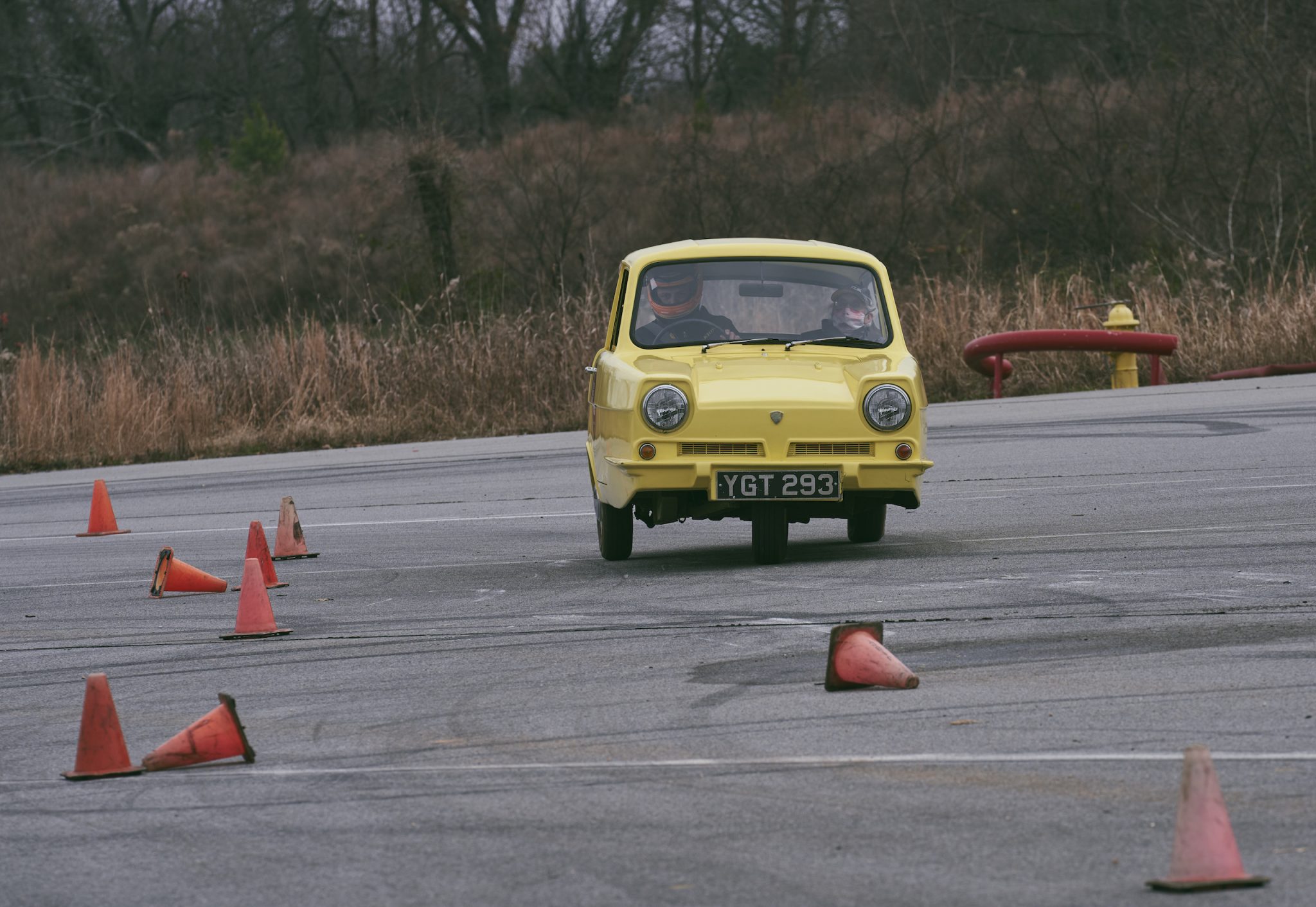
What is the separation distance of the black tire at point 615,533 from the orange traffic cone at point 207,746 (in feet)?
14.6

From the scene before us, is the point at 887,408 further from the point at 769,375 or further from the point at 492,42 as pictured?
the point at 492,42

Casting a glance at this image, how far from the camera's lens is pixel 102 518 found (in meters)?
14.0

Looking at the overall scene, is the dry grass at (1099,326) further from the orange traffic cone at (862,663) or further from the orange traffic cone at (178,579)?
the orange traffic cone at (862,663)

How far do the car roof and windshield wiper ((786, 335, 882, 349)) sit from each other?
0.53 metres

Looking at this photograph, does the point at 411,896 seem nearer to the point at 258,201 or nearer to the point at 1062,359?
the point at 1062,359

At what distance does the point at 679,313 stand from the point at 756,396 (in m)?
1.17

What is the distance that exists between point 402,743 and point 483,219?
3743 centimetres

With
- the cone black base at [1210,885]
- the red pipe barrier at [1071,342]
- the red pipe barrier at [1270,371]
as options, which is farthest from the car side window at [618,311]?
the red pipe barrier at [1270,371]

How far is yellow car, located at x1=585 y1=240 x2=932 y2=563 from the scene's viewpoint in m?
9.17

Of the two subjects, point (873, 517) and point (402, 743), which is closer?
point (402, 743)

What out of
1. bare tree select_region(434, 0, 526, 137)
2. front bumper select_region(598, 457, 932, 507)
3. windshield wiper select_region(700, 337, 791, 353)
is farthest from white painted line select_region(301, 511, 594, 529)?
bare tree select_region(434, 0, 526, 137)

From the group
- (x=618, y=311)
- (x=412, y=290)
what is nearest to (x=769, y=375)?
(x=618, y=311)

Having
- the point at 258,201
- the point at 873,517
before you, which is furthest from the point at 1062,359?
the point at 258,201

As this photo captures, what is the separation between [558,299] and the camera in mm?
22734
